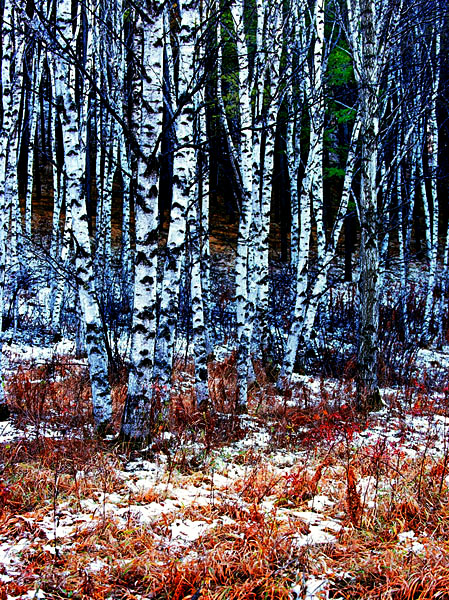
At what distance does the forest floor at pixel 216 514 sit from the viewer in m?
2.89

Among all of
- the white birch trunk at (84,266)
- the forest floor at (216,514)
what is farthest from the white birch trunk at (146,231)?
the white birch trunk at (84,266)

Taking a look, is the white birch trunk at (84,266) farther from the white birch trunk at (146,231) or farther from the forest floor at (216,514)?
the white birch trunk at (146,231)

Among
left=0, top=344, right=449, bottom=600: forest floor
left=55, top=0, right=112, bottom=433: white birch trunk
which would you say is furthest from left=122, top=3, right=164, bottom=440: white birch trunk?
left=55, top=0, right=112, bottom=433: white birch trunk

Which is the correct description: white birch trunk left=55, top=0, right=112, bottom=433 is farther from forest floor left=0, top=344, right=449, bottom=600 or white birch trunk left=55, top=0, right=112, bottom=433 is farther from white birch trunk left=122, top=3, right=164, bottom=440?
white birch trunk left=122, top=3, right=164, bottom=440

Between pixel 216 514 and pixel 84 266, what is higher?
pixel 84 266

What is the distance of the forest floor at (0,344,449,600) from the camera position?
2894 mm

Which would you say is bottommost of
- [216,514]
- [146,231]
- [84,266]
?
[216,514]

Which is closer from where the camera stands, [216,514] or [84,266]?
[216,514]

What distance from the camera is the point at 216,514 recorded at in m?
3.76

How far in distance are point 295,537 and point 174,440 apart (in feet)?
6.79

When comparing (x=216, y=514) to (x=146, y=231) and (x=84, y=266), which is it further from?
(x=84, y=266)

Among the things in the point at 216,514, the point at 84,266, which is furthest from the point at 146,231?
the point at 216,514

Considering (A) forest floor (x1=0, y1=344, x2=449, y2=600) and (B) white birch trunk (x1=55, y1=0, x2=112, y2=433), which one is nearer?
(A) forest floor (x1=0, y1=344, x2=449, y2=600)

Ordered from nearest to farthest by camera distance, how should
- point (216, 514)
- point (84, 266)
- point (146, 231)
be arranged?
point (216, 514), point (146, 231), point (84, 266)
